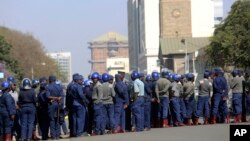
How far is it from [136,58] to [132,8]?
17.6 metres

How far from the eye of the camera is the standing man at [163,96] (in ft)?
73.2

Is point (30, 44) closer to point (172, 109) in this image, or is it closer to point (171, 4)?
point (171, 4)

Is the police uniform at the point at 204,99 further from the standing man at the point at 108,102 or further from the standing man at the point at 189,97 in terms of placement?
the standing man at the point at 108,102

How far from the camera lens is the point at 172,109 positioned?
902 inches

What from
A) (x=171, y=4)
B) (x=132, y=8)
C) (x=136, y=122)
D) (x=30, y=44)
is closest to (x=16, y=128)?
(x=136, y=122)

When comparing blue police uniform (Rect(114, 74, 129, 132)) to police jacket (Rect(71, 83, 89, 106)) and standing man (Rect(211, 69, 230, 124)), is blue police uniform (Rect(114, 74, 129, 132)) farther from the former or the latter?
standing man (Rect(211, 69, 230, 124))

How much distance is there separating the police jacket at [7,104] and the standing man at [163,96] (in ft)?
16.2

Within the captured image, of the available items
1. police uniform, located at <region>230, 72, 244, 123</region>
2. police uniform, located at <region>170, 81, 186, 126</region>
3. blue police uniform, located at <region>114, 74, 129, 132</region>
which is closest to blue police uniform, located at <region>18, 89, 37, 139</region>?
blue police uniform, located at <region>114, 74, 129, 132</region>

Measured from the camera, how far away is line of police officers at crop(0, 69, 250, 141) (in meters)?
20.0

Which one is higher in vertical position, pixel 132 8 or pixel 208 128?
pixel 132 8

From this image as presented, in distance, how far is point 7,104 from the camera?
19.5 metres

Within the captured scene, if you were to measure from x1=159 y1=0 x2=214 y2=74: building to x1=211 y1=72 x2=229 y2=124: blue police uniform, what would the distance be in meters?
87.5

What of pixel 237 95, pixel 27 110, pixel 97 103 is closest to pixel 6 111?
pixel 27 110

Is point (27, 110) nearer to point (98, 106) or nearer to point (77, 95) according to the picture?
point (77, 95)
